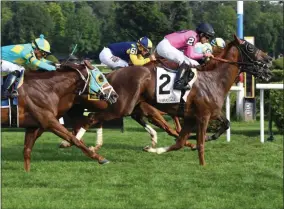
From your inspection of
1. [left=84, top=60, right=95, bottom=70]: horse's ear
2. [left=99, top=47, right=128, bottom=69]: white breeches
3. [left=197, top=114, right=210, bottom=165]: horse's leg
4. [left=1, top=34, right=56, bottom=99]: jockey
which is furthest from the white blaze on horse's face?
[left=99, top=47, right=128, bottom=69]: white breeches

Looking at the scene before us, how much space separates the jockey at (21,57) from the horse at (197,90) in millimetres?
889

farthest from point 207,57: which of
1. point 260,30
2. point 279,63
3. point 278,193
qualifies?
point 260,30

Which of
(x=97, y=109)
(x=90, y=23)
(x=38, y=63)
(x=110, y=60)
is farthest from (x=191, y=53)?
(x=90, y=23)

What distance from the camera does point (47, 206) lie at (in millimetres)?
5355

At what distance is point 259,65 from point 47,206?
4144 millimetres

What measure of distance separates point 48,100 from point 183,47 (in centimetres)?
207

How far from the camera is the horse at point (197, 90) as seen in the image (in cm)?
802

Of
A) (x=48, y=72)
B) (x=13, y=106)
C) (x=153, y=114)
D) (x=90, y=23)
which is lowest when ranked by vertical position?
(x=153, y=114)

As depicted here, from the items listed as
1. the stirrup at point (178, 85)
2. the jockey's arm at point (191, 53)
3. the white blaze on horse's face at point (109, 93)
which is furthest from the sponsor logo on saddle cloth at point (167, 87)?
the white blaze on horse's face at point (109, 93)

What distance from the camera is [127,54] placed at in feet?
31.3

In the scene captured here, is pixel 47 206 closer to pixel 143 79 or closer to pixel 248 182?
pixel 248 182

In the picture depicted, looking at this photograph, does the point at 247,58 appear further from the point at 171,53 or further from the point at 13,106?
the point at 13,106

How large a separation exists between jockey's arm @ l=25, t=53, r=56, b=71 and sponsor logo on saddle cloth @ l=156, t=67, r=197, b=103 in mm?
1293

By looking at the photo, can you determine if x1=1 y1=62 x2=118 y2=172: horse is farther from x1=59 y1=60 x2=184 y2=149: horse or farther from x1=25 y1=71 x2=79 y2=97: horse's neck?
x1=59 y1=60 x2=184 y2=149: horse
